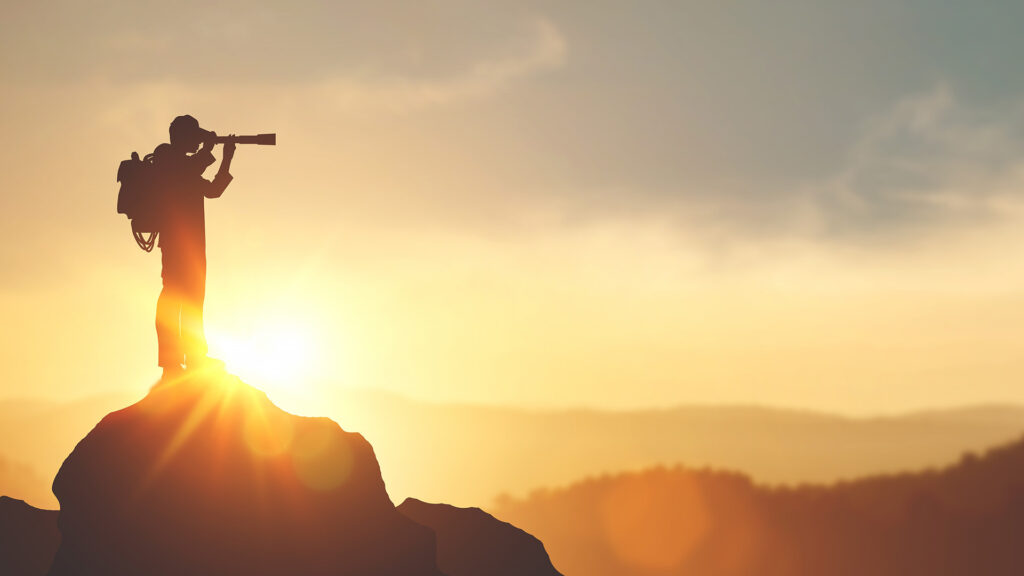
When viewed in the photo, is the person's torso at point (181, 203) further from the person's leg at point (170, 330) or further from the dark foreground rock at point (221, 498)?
the dark foreground rock at point (221, 498)

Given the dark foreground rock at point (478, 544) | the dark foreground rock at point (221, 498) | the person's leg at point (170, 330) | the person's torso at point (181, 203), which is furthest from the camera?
the dark foreground rock at point (478, 544)

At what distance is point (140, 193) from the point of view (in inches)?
912

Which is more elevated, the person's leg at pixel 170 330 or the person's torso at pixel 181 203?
the person's torso at pixel 181 203

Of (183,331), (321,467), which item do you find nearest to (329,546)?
(321,467)

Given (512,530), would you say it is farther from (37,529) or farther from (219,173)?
(219,173)

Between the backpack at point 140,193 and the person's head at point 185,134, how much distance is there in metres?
0.70

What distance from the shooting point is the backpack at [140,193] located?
23.2 meters

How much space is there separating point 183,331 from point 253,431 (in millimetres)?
2523

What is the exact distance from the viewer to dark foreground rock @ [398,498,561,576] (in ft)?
146

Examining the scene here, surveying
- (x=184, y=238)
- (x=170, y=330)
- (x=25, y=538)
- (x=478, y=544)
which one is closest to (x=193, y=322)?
(x=170, y=330)

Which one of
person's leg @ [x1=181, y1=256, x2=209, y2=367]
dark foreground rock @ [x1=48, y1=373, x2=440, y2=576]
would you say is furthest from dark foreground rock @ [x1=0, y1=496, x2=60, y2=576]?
person's leg @ [x1=181, y1=256, x2=209, y2=367]

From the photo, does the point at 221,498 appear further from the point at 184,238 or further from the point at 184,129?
the point at 184,129

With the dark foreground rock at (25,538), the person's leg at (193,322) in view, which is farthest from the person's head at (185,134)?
the dark foreground rock at (25,538)

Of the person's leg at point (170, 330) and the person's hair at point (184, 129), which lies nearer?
the person's leg at point (170, 330)
